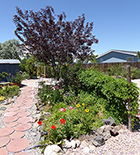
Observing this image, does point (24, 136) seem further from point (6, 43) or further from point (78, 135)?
point (6, 43)

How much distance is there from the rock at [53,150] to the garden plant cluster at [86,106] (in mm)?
130

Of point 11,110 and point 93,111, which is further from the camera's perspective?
point 11,110

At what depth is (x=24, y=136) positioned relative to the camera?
270 centimetres

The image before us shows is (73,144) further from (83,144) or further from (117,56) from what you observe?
(117,56)

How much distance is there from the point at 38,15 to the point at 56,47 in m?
1.33

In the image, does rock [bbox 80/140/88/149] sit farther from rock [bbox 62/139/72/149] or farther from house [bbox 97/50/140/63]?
house [bbox 97/50/140/63]

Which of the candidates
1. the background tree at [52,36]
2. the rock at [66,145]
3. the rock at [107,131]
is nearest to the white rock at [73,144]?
the rock at [66,145]

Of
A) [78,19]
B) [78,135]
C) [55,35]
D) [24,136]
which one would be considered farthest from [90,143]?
[78,19]

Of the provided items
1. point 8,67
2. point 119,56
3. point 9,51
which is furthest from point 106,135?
point 9,51

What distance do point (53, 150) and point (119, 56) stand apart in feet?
69.2

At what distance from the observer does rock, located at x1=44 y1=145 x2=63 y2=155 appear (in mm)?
2133

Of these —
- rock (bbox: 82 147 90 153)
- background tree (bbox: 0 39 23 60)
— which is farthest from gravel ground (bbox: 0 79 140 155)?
background tree (bbox: 0 39 23 60)

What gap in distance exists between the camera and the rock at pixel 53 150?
213cm

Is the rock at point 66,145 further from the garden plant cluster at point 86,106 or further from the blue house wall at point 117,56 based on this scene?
the blue house wall at point 117,56
